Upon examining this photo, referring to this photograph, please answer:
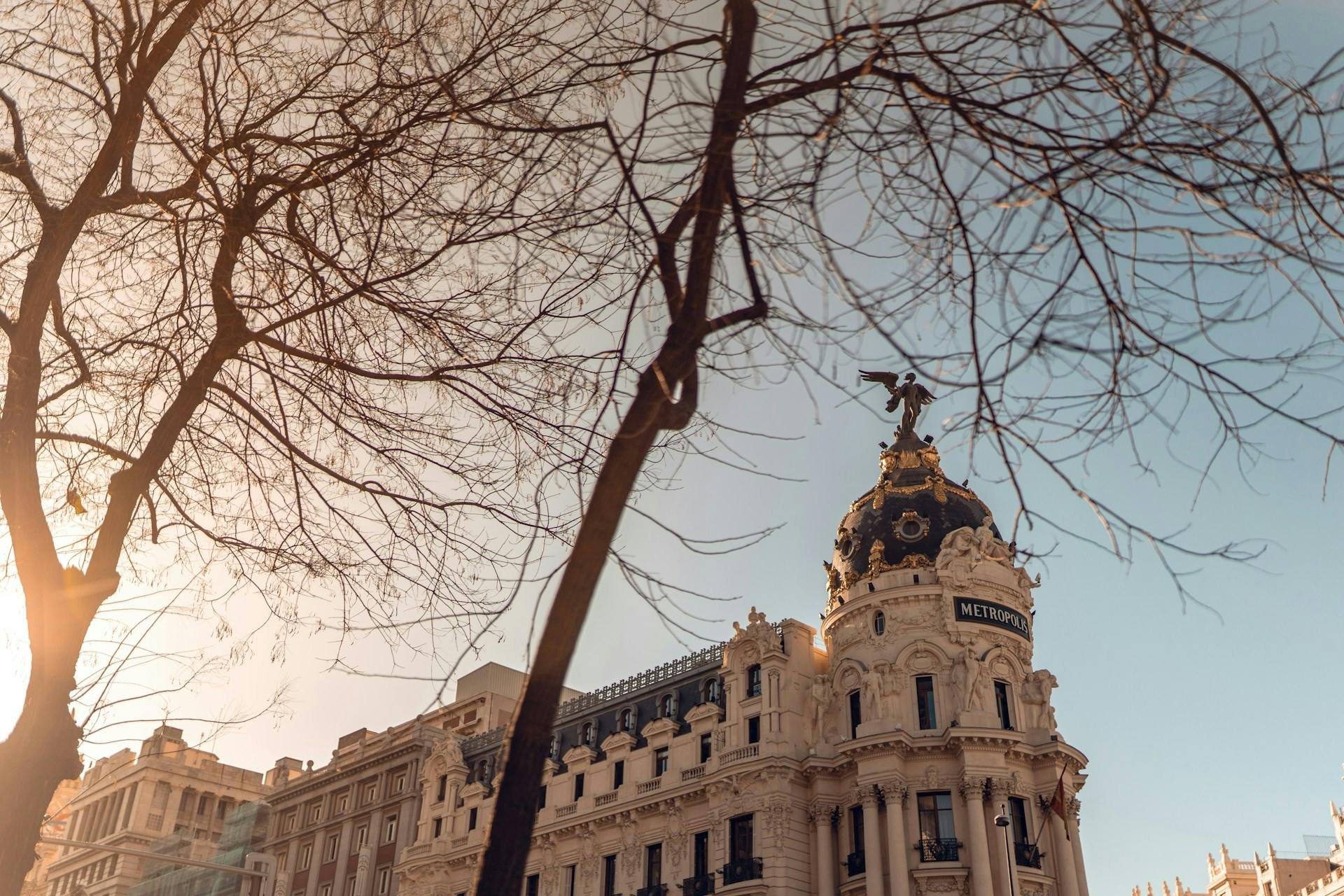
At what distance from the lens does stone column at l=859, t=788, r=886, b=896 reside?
41625mm

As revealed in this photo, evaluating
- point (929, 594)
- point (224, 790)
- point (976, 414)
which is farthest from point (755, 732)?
point (224, 790)

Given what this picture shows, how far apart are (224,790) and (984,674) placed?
65.0 meters

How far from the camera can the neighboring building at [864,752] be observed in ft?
139

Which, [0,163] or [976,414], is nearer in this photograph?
[976,414]

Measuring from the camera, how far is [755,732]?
47.2 metres

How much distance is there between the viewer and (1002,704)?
44.8m

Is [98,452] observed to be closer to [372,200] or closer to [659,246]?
[372,200]

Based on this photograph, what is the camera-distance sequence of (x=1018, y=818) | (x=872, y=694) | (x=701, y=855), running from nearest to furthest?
(x=1018, y=818) < (x=872, y=694) < (x=701, y=855)

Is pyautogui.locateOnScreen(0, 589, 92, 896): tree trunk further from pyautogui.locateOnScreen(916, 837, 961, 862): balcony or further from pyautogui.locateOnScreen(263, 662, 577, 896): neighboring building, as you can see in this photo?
pyautogui.locateOnScreen(263, 662, 577, 896): neighboring building

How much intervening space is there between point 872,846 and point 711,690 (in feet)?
35.9

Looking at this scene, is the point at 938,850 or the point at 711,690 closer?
the point at 938,850

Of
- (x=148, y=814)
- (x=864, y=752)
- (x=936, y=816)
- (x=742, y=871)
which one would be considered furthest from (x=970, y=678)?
(x=148, y=814)

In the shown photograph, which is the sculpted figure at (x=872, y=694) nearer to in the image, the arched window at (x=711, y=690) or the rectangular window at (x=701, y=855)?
the arched window at (x=711, y=690)

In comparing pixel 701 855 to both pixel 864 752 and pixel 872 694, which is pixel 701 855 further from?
pixel 872 694
